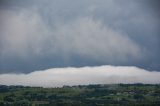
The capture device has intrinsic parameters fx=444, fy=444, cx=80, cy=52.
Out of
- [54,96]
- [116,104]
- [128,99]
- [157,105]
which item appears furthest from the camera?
[54,96]

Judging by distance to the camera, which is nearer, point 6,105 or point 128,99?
point 6,105

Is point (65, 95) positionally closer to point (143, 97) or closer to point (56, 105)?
point (143, 97)

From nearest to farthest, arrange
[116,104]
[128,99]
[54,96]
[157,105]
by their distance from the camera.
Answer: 1. [157,105]
2. [116,104]
3. [128,99]
4. [54,96]

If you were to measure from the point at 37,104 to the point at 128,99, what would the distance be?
4063 centimetres

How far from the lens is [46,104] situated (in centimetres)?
15275

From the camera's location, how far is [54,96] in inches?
7584

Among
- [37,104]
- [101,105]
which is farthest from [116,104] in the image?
[37,104]

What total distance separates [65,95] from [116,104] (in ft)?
156

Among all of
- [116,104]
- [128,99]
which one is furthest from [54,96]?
[116,104]

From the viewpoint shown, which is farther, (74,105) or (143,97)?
(143,97)

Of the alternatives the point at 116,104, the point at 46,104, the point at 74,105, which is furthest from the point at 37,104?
the point at 116,104

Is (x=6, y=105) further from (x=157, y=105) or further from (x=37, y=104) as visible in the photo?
(x=157, y=105)

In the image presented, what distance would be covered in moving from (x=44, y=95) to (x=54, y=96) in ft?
18.2

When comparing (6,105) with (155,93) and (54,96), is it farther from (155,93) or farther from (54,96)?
(155,93)
